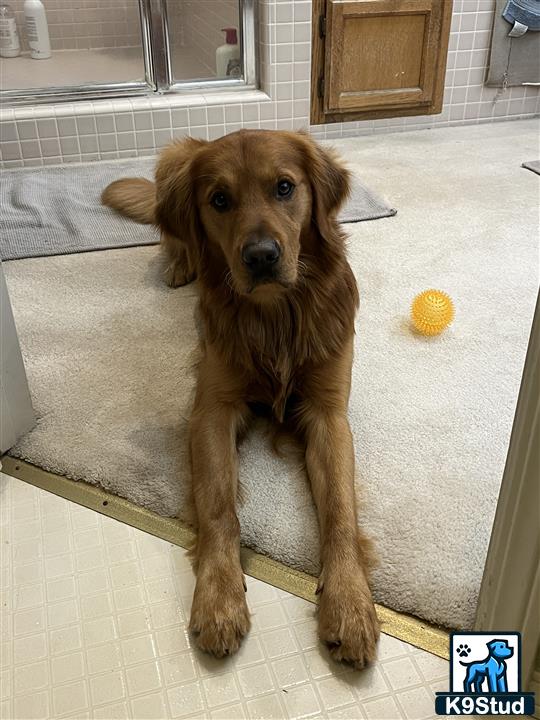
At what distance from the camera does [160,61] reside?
134 inches

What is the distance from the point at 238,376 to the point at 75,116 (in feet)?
7.36

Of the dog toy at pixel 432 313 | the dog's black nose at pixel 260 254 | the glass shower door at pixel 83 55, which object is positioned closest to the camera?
the dog's black nose at pixel 260 254

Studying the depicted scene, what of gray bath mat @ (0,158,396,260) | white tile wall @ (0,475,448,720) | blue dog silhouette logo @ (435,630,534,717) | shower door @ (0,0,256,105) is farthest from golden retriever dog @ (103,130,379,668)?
shower door @ (0,0,256,105)

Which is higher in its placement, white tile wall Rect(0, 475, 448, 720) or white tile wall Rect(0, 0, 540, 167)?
white tile wall Rect(0, 0, 540, 167)

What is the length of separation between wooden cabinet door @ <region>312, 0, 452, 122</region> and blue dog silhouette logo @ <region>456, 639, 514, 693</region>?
2.97 m

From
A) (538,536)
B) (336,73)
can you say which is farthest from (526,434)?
(336,73)

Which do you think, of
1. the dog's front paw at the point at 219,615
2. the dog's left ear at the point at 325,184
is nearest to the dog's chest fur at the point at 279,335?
the dog's left ear at the point at 325,184

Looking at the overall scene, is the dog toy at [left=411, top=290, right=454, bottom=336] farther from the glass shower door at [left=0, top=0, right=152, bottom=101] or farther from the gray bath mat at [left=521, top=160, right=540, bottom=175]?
the glass shower door at [left=0, top=0, right=152, bottom=101]

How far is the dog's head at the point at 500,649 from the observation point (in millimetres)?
1096

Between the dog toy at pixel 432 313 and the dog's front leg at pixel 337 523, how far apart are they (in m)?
0.48

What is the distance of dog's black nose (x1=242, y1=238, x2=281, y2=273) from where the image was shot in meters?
1.43

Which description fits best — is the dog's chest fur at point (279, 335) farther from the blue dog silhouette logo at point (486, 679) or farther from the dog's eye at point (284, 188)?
the blue dog silhouette logo at point (486, 679)

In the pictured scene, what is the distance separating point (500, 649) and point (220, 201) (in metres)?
1.02

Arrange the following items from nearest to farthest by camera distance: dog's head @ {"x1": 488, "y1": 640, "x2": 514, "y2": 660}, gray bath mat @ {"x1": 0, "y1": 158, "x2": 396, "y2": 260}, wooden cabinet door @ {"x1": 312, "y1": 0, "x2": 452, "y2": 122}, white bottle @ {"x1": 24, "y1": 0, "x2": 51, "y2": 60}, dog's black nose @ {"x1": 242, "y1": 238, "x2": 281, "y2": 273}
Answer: dog's head @ {"x1": 488, "y1": 640, "x2": 514, "y2": 660}, dog's black nose @ {"x1": 242, "y1": 238, "x2": 281, "y2": 273}, gray bath mat @ {"x1": 0, "y1": 158, "x2": 396, "y2": 260}, wooden cabinet door @ {"x1": 312, "y1": 0, "x2": 452, "y2": 122}, white bottle @ {"x1": 24, "y1": 0, "x2": 51, "y2": 60}
